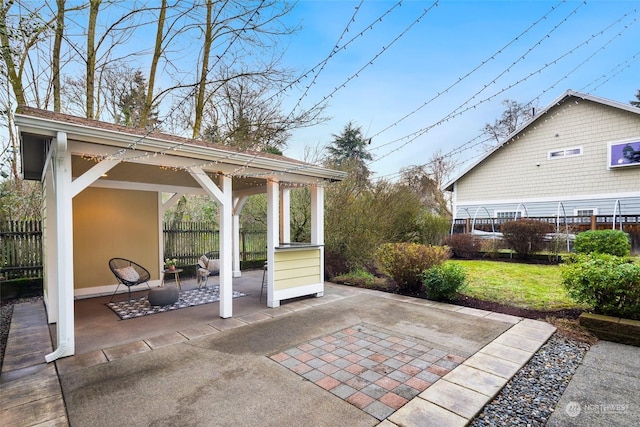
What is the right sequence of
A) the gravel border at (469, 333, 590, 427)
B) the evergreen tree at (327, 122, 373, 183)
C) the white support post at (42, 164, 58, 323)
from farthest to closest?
the evergreen tree at (327, 122, 373, 183) → the white support post at (42, 164, 58, 323) → the gravel border at (469, 333, 590, 427)

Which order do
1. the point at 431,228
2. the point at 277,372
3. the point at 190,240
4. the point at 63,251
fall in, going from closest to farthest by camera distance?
the point at 277,372
the point at 63,251
the point at 190,240
the point at 431,228

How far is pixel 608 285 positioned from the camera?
368 centimetres

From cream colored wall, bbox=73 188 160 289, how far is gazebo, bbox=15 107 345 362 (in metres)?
0.02

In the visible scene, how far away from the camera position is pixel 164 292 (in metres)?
5.13

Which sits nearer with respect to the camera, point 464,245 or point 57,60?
point 57,60

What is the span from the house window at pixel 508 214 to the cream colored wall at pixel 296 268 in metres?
11.3

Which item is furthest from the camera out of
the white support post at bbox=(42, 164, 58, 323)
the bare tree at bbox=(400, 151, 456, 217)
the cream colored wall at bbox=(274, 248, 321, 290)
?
the bare tree at bbox=(400, 151, 456, 217)

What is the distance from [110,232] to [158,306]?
237 cm

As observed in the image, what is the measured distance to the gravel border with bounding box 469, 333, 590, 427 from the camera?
7.19 feet

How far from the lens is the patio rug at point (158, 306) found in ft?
15.9

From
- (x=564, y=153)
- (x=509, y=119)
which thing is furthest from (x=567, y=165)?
(x=509, y=119)

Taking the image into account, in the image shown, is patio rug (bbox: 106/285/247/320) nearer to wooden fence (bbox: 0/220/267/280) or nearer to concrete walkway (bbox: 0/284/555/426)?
concrete walkway (bbox: 0/284/555/426)

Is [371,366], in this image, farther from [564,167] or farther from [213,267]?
[564,167]

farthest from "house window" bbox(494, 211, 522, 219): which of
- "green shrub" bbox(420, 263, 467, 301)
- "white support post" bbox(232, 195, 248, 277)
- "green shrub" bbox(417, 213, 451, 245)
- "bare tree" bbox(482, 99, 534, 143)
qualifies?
"white support post" bbox(232, 195, 248, 277)
